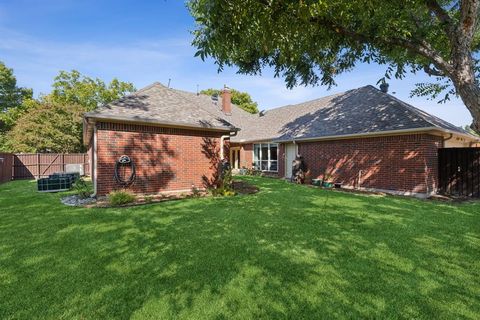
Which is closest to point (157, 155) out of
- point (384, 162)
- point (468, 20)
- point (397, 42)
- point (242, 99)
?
point (397, 42)

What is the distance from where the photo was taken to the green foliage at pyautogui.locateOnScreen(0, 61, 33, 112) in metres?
34.8

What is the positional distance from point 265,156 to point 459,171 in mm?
11323

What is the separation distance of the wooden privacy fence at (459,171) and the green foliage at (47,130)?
82.7 ft

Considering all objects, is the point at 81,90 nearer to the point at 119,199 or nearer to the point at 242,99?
the point at 242,99

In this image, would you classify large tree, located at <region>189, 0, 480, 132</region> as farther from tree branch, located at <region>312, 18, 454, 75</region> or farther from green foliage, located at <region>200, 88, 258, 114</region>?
green foliage, located at <region>200, 88, 258, 114</region>

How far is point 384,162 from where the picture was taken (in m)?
11.5

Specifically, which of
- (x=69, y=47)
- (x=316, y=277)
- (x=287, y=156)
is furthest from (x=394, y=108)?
(x=69, y=47)

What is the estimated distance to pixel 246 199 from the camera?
900 centimetres

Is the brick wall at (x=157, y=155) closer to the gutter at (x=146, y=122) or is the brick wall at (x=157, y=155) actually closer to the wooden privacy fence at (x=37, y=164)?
the gutter at (x=146, y=122)

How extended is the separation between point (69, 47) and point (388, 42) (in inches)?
715

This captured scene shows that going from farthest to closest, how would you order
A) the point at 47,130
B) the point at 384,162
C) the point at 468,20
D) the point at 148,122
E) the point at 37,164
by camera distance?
the point at 47,130 < the point at 37,164 < the point at 384,162 < the point at 148,122 < the point at 468,20

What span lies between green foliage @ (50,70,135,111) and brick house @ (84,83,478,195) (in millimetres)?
24102

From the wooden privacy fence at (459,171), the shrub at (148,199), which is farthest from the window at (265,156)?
the shrub at (148,199)

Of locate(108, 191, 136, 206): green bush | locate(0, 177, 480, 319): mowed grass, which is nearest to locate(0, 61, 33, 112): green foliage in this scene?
locate(108, 191, 136, 206): green bush
